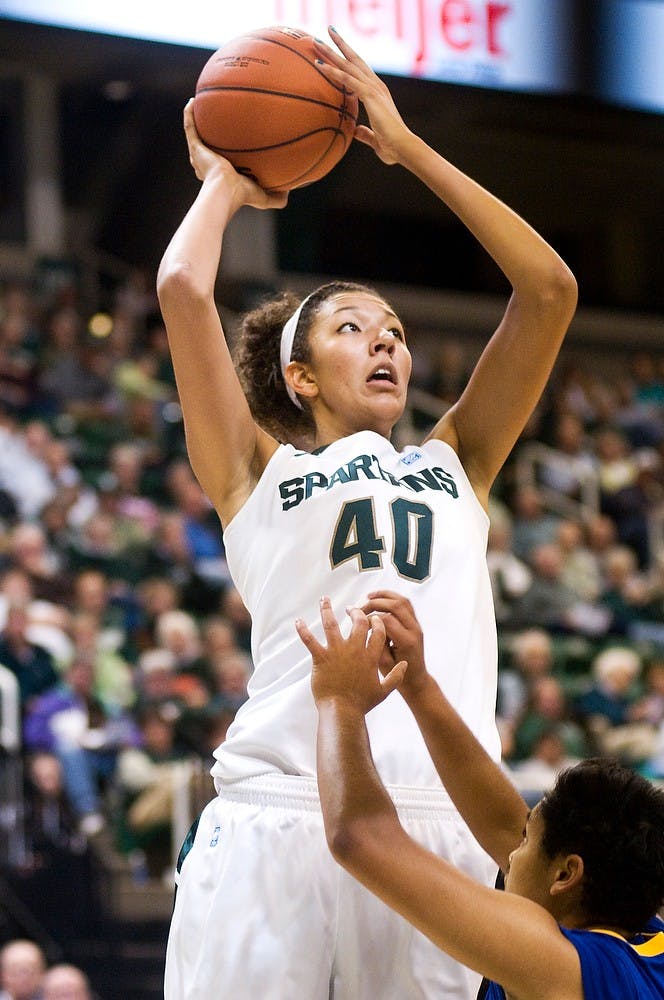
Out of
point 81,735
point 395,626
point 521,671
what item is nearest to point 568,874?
point 395,626

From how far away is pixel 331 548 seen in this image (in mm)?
2365

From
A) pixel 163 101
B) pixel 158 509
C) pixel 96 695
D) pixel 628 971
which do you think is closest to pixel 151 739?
pixel 96 695

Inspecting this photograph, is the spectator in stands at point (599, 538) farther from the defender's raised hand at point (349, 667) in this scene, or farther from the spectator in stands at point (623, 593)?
the defender's raised hand at point (349, 667)

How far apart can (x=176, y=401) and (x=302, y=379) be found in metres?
7.02

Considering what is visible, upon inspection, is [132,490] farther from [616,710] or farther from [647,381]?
[647,381]

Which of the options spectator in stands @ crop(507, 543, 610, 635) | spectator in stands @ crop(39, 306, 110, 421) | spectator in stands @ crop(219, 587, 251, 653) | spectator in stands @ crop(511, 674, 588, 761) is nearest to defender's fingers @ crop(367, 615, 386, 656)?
spectator in stands @ crop(511, 674, 588, 761)

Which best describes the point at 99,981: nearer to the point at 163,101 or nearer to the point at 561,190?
the point at 163,101

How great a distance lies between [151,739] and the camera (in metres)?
6.49

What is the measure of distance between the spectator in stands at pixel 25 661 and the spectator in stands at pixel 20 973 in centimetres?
123

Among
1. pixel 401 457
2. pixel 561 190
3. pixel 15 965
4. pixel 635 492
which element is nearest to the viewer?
pixel 401 457

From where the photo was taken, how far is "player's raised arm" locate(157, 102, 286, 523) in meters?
2.38

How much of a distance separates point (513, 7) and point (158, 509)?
3.50m

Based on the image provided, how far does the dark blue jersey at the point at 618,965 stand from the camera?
1868 millimetres

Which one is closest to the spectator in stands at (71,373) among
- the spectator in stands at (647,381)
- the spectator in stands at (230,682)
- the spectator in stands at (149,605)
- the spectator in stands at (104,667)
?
the spectator in stands at (149,605)
